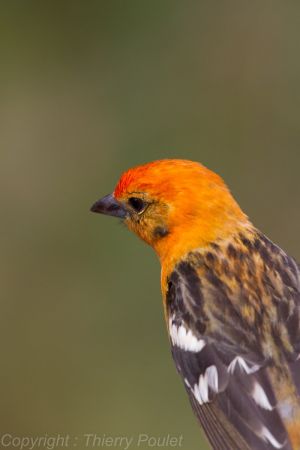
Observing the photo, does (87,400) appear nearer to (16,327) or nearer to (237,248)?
(16,327)

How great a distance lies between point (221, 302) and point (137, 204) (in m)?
0.96

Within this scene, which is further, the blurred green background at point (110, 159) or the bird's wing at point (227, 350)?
the blurred green background at point (110, 159)

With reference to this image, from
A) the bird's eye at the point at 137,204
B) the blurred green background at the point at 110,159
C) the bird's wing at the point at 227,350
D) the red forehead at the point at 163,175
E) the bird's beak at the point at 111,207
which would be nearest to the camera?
the bird's wing at the point at 227,350

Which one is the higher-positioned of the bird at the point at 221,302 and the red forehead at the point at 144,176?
the red forehead at the point at 144,176

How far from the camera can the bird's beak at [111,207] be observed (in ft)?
25.2

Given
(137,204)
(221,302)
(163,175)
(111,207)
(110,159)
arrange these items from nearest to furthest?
1. (221,302)
2. (163,175)
3. (137,204)
4. (111,207)
5. (110,159)

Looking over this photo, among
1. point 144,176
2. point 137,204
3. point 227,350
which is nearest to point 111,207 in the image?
point 137,204

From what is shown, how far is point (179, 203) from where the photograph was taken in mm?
7367

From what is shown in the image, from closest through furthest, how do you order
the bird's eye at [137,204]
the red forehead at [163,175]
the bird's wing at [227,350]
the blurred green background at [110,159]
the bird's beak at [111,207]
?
the bird's wing at [227,350]
the red forehead at [163,175]
the bird's eye at [137,204]
the bird's beak at [111,207]
the blurred green background at [110,159]

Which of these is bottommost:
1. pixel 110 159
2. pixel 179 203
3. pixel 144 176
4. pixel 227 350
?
pixel 227 350

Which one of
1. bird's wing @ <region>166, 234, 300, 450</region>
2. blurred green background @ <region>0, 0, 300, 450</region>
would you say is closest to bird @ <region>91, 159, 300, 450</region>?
bird's wing @ <region>166, 234, 300, 450</region>

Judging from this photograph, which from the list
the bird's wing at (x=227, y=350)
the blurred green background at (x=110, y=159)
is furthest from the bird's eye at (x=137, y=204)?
the blurred green background at (x=110, y=159)

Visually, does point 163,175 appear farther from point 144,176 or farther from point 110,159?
point 110,159

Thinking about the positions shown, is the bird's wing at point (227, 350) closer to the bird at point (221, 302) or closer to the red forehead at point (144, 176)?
Answer: the bird at point (221, 302)
